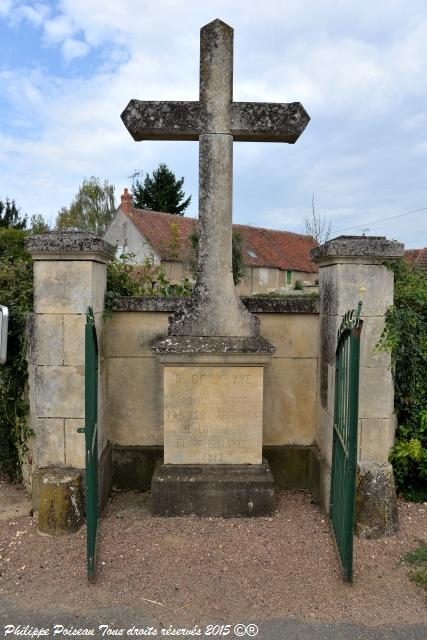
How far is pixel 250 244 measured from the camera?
32031 mm

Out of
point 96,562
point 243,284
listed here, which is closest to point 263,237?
Result: point 243,284

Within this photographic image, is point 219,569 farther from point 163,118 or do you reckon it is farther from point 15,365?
point 163,118

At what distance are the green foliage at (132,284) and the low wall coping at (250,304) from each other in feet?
0.39

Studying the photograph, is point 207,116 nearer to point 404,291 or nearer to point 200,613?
point 404,291

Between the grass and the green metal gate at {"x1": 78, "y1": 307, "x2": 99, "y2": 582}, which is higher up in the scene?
the green metal gate at {"x1": 78, "y1": 307, "x2": 99, "y2": 582}

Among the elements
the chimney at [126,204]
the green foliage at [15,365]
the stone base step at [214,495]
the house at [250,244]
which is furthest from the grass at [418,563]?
the chimney at [126,204]

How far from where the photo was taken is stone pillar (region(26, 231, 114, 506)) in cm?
382

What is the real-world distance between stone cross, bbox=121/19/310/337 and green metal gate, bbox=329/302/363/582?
0.91 meters

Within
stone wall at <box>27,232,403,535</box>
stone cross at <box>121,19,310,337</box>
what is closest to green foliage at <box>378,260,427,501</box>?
stone wall at <box>27,232,403,535</box>

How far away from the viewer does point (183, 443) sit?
13.3 ft

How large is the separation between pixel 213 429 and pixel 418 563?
1.71 m

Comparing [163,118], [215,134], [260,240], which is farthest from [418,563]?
[260,240]

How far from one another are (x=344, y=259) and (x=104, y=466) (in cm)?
261

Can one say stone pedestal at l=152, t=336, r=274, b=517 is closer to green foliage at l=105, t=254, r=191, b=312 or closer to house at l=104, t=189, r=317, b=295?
green foliage at l=105, t=254, r=191, b=312
